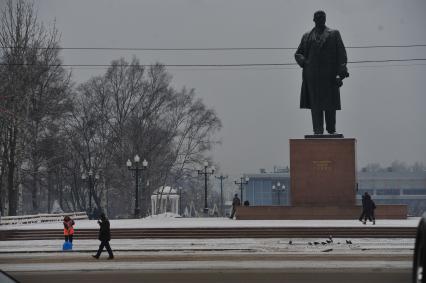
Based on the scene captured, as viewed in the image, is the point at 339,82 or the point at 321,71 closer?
the point at 339,82

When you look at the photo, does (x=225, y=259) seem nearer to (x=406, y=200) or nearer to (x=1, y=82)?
(x=1, y=82)

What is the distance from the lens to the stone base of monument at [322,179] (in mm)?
35062

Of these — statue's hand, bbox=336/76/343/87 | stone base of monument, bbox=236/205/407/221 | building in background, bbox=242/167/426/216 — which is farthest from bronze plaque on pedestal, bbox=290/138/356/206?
building in background, bbox=242/167/426/216

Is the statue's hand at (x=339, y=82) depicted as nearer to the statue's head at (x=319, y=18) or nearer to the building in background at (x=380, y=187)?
the statue's head at (x=319, y=18)

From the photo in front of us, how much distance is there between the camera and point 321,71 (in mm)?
36375

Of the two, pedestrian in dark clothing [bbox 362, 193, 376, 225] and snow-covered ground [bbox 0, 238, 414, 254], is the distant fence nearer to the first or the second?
snow-covered ground [bbox 0, 238, 414, 254]

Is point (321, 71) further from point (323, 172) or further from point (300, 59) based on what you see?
point (323, 172)

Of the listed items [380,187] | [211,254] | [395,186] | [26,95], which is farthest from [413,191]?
[211,254]

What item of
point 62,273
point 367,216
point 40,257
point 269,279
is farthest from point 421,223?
point 367,216

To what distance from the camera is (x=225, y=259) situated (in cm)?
2095

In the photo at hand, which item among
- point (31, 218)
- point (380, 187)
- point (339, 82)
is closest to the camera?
point (339, 82)

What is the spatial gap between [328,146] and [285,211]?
3.59 meters

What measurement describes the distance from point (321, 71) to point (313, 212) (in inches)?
262

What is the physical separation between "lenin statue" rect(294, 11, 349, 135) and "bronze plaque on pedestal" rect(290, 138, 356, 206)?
99 cm
